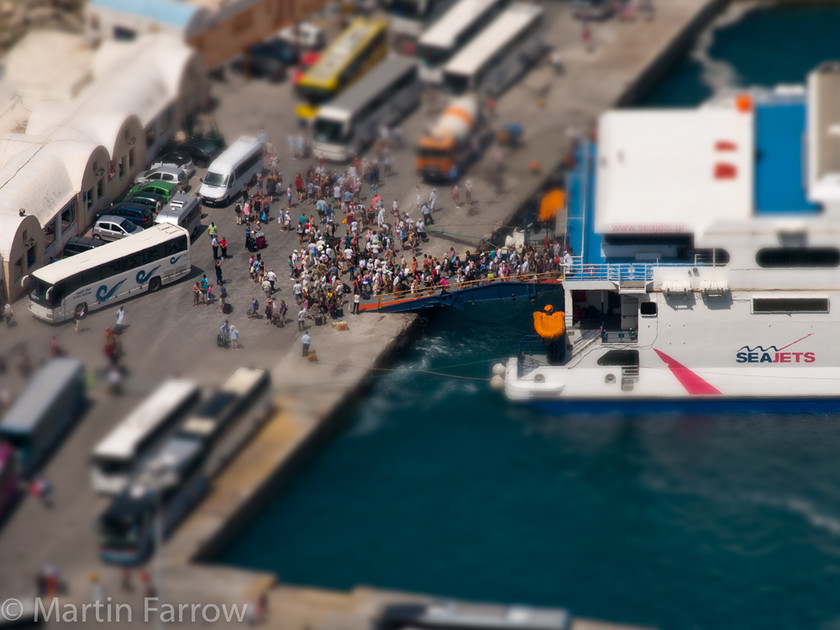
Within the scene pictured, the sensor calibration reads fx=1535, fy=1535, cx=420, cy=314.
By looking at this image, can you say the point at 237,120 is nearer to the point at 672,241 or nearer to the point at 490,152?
the point at 490,152

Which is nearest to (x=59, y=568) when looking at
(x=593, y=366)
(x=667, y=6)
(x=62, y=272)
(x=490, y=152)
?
(x=62, y=272)

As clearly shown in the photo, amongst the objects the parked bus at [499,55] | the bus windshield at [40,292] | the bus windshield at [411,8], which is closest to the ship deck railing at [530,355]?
the bus windshield at [40,292]

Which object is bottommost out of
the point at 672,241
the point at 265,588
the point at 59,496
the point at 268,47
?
the point at 265,588

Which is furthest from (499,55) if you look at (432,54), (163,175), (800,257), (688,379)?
(800,257)

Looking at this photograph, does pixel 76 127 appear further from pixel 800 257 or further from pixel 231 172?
pixel 800 257

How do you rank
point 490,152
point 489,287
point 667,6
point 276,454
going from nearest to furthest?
1. point 276,454
2. point 489,287
3. point 490,152
4. point 667,6

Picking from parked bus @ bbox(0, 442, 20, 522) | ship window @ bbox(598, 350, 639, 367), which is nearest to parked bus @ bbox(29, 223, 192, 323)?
parked bus @ bbox(0, 442, 20, 522)
